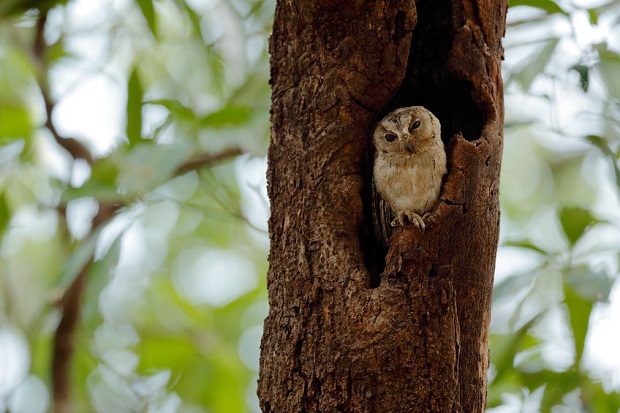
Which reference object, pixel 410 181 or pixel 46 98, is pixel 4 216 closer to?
pixel 46 98

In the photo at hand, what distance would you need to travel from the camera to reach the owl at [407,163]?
111 inches

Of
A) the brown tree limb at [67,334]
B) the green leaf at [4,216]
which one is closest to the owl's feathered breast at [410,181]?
the brown tree limb at [67,334]

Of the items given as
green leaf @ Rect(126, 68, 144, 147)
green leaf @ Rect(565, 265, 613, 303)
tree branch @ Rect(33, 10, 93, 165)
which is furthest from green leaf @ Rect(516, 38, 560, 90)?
tree branch @ Rect(33, 10, 93, 165)

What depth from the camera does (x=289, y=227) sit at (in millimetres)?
2510

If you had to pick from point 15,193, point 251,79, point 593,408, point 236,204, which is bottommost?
point 593,408

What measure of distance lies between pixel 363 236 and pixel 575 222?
3.21 ft

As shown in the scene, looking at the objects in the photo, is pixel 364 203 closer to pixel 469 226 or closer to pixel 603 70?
pixel 469 226

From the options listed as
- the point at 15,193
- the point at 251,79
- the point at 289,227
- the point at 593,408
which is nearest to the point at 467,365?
the point at 289,227

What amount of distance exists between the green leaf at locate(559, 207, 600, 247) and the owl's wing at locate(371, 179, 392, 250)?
2.66 ft

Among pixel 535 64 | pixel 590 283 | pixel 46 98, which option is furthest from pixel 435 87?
pixel 46 98

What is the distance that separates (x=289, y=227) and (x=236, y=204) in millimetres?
1282

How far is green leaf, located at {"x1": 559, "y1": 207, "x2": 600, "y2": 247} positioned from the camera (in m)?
3.17

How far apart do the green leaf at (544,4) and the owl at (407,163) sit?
0.72 meters

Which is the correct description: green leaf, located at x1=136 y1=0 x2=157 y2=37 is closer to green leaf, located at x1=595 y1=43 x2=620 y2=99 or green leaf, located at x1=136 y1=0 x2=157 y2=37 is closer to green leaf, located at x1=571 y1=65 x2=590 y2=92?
green leaf, located at x1=571 y1=65 x2=590 y2=92
